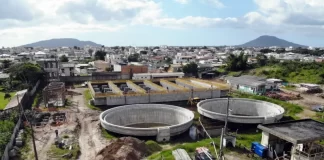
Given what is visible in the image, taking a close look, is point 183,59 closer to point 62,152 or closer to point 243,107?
point 243,107

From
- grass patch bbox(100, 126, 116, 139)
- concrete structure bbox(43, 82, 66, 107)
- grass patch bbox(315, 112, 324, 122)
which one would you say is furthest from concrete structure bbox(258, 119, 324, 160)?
concrete structure bbox(43, 82, 66, 107)

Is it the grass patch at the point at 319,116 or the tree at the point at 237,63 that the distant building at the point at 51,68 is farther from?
the tree at the point at 237,63

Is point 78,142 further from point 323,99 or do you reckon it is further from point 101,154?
point 323,99

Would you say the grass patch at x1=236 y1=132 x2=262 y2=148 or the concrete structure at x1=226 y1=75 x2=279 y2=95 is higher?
the concrete structure at x1=226 y1=75 x2=279 y2=95

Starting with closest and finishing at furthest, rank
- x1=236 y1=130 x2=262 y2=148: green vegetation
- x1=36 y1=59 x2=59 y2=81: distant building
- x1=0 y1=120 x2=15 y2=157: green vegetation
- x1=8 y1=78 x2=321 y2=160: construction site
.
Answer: x1=0 y1=120 x2=15 y2=157: green vegetation
x1=8 y1=78 x2=321 y2=160: construction site
x1=236 y1=130 x2=262 y2=148: green vegetation
x1=36 y1=59 x2=59 y2=81: distant building

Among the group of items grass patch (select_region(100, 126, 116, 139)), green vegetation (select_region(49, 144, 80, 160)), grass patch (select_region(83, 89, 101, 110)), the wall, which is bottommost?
grass patch (select_region(100, 126, 116, 139))

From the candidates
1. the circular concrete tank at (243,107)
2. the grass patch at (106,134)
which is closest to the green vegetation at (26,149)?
the grass patch at (106,134)

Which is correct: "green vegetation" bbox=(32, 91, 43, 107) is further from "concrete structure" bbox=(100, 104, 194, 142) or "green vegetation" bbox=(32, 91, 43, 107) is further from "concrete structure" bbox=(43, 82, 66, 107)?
"concrete structure" bbox=(100, 104, 194, 142)
